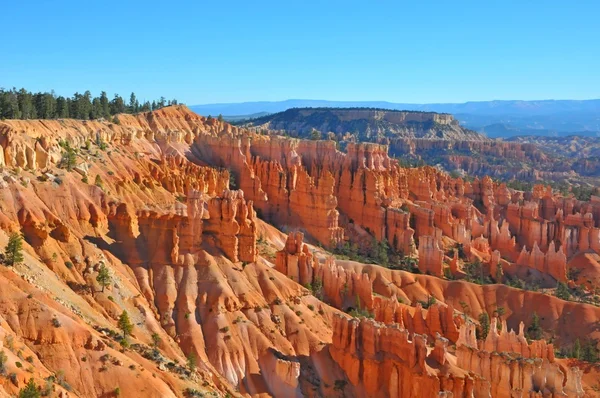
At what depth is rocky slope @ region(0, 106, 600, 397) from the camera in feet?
146

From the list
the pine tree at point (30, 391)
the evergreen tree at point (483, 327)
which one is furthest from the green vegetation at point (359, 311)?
the pine tree at point (30, 391)

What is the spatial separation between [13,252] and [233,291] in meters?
19.2

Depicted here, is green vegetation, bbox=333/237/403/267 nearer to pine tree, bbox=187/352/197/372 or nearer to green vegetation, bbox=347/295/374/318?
green vegetation, bbox=347/295/374/318

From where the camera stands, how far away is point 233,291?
59281 mm

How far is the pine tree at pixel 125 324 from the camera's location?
47.9 m

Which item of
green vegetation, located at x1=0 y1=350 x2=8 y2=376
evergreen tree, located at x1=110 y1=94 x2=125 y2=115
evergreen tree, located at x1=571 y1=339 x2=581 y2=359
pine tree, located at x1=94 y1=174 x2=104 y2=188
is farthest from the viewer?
evergreen tree, located at x1=110 y1=94 x2=125 y2=115

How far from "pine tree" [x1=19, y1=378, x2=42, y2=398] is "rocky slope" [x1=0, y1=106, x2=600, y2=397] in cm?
73

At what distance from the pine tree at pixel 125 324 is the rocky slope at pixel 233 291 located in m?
0.76

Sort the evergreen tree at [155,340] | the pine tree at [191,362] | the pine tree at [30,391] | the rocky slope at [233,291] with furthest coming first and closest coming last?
1. the evergreen tree at [155,340]
2. the pine tree at [191,362]
3. the rocky slope at [233,291]
4. the pine tree at [30,391]

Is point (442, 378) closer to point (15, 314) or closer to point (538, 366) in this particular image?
point (538, 366)

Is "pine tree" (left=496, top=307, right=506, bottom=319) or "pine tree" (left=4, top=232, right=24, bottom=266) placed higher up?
"pine tree" (left=4, top=232, right=24, bottom=266)

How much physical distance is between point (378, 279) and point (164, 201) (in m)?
26.0

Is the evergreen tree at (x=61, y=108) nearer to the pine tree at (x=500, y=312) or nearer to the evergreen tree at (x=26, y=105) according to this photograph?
the evergreen tree at (x=26, y=105)

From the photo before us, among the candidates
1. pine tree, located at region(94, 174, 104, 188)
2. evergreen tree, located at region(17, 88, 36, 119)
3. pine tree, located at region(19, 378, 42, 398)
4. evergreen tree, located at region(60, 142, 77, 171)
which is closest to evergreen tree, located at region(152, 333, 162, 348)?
pine tree, located at region(19, 378, 42, 398)
